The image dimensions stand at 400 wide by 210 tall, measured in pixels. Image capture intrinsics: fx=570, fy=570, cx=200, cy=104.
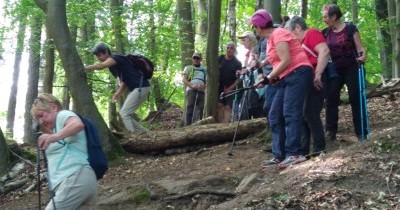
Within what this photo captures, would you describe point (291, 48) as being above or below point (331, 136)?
above

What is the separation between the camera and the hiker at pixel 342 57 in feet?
25.4

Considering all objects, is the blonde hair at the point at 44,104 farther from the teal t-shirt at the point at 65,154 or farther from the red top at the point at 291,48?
the red top at the point at 291,48

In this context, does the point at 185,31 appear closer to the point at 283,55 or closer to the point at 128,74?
the point at 128,74

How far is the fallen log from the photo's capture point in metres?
9.67

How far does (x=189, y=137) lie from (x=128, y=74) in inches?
61.7

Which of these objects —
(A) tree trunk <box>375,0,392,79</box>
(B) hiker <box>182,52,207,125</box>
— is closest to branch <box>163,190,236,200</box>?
(B) hiker <box>182,52,207,125</box>

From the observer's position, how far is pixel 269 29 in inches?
275

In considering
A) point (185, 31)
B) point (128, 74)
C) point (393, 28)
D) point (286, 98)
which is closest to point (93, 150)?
point (286, 98)

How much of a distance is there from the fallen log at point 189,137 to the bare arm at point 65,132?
5.18 m

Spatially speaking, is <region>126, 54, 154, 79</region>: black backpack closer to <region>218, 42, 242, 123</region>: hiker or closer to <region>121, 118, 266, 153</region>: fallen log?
<region>121, 118, 266, 153</region>: fallen log

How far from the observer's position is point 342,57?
786 centimetres

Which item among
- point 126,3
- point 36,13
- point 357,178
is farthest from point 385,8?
point 357,178

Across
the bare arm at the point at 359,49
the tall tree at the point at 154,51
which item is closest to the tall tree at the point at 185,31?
the tall tree at the point at 154,51

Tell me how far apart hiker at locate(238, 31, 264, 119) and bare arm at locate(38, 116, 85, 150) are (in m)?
4.32
